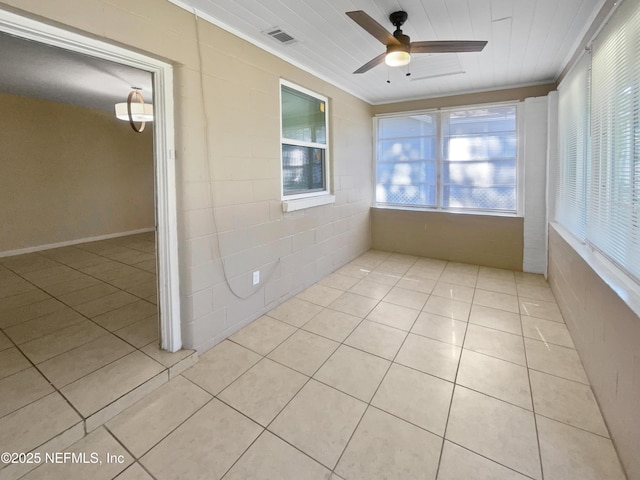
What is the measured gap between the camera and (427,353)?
232 centimetres

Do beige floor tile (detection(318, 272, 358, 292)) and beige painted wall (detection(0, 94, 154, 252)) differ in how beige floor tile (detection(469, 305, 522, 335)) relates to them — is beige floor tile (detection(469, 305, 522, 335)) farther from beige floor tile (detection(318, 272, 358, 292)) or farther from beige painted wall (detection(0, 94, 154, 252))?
beige painted wall (detection(0, 94, 154, 252))

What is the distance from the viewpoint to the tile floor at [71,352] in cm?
159

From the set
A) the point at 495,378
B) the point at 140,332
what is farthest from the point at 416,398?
the point at 140,332

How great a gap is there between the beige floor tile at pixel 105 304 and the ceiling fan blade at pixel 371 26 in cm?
309

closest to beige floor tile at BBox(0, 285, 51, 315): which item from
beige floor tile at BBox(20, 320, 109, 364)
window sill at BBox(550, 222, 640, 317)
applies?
beige floor tile at BBox(20, 320, 109, 364)

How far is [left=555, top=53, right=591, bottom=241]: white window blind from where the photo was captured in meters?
2.42

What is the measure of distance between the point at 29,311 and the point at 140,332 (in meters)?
1.25

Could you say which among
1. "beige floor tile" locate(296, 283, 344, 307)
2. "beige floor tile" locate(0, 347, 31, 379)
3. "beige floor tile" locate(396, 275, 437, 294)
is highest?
"beige floor tile" locate(396, 275, 437, 294)

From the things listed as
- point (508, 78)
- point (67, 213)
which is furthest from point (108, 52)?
point (67, 213)

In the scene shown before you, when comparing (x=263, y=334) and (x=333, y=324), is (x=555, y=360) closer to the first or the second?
(x=333, y=324)

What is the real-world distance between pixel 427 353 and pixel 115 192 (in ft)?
20.3

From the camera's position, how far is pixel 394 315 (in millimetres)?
2941

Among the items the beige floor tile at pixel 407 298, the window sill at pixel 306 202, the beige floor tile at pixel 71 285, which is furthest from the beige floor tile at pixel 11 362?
the beige floor tile at pixel 407 298

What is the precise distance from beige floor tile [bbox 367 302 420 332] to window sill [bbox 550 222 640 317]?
1.36 meters
